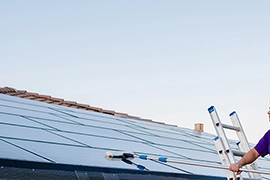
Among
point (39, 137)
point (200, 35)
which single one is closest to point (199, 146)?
point (39, 137)

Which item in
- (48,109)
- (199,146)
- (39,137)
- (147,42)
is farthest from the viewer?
(147,42)

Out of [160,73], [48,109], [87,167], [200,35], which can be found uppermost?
[200,35]

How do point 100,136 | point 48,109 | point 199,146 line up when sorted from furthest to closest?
point 199,146
point 48,109
point 100,136

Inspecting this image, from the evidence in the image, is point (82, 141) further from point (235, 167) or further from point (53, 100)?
point (53, 100)

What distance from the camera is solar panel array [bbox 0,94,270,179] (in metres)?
5.99

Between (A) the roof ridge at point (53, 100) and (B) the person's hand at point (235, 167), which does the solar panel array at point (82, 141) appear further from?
(A) the roof ridge at point (53, 100)

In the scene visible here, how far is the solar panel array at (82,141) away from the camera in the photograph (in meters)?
Answer: 5.99

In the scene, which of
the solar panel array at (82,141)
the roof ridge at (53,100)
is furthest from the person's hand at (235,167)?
the roof ridge at (53,100)

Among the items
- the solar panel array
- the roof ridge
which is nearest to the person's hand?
the solar panel array

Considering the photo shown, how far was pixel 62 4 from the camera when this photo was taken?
65.4 feet

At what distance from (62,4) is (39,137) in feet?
44.9

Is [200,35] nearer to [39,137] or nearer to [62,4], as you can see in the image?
[62,4]

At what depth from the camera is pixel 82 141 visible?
287 inches

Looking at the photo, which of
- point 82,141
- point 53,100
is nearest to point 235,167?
point 82,141
